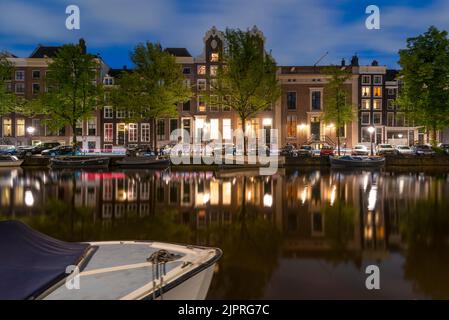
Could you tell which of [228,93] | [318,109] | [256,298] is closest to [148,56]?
[228,93]

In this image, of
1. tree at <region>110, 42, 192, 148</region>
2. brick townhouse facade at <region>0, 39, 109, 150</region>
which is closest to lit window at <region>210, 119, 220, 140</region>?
tree at <region>110, 42, 192, 148</region>

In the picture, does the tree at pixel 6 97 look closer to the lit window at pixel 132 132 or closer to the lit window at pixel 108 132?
the lit window at pixel 108 132

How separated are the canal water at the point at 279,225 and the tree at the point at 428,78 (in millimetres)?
19357

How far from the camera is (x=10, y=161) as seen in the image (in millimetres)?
45906

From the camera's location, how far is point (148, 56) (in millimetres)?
46375

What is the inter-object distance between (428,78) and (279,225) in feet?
130

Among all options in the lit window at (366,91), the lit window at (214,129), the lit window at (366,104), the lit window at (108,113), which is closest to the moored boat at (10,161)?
the lit window at (108,113)

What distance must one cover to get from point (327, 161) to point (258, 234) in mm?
35313

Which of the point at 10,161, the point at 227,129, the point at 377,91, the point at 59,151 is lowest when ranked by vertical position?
the point at 10,161

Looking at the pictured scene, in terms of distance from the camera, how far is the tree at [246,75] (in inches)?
1650

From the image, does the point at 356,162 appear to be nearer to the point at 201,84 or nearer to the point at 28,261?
the point at 201,84

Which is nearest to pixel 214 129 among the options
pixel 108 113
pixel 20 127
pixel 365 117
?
pixel 108 113

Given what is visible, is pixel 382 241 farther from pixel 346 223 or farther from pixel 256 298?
pixel 256 298

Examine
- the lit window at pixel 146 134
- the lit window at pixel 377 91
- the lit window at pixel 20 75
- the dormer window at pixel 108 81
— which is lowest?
the lit window at pixel 146 134
